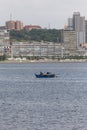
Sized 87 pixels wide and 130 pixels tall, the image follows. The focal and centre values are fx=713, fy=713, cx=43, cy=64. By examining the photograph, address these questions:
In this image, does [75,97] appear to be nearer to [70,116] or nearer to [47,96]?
[47,96]

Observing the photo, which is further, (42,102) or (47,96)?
(47,96)

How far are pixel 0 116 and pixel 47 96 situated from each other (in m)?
15.8

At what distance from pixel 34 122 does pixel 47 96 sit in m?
17.8

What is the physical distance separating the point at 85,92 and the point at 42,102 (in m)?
11.6

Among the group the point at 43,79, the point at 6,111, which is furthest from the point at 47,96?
the point at 43,79

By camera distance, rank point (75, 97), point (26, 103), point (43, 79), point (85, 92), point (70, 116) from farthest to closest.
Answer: point (43, 79) < point (85, 92) < point (75, 97) < point (26, 103) < point (70, 116)

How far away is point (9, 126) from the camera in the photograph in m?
39.8

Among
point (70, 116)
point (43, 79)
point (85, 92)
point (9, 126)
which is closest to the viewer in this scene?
point (9, 126)

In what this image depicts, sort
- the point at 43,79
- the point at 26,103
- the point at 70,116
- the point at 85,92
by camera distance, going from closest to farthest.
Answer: the point at 70,116 → the point at 26,103 → the point at 85,92 → the point at 43,79

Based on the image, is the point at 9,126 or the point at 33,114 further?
the point at 33,114

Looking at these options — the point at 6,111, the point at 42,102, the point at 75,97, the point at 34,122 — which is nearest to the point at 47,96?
the point at 75,97

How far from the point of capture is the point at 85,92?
6375 cm

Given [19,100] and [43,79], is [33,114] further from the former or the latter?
[43,79]

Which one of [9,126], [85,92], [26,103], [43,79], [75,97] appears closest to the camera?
[9,126]
